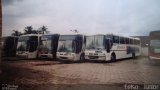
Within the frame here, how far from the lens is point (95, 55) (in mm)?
9883

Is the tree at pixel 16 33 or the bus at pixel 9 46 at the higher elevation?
the tree at pixel 16 33

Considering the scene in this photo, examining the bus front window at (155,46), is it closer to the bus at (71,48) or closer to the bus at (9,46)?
the bus at (71,48)

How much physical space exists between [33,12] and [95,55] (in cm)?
437

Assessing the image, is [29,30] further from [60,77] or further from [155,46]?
[155,46]

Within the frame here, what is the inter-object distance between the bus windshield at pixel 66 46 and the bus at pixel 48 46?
256mm

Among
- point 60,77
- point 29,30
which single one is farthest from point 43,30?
point 60,77

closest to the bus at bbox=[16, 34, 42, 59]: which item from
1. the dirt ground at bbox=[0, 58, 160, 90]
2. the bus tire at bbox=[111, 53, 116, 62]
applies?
the dirt ground at bbox=[0, 58, 160, 90]

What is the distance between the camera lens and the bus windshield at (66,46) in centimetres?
920

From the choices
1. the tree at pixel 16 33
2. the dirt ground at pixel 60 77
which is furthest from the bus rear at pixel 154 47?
the tree at pixel 16 33

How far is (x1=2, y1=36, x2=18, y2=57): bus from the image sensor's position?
20.1 ft

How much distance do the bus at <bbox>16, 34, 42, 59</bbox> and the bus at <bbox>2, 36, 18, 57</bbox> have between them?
0.15 meters

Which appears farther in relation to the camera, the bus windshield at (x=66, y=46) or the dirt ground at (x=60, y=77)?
the bus windshield at (x=66, y=46)

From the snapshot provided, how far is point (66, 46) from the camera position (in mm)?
9406

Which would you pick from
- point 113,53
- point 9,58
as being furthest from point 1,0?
point 113,53
